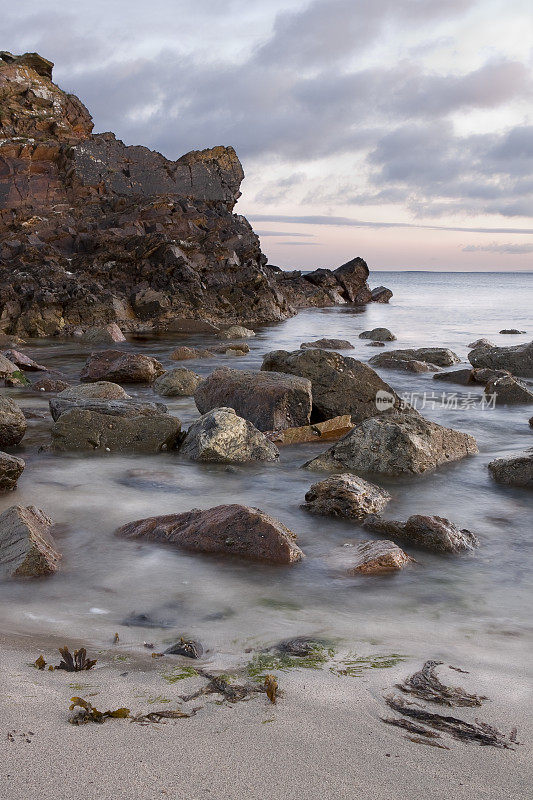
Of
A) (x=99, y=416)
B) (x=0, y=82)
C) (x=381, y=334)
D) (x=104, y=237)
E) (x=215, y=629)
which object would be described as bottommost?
(x=215, y=629)

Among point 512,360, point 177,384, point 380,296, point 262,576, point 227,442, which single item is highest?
point 380,296

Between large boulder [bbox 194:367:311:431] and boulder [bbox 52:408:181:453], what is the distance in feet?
3.71

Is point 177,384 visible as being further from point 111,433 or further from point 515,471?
point 515,471

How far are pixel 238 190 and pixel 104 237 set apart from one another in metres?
14.6

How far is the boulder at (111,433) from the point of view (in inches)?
304

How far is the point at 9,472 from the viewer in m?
6.01

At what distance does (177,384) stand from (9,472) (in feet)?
19.7

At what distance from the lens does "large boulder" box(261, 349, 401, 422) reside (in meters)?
9.38

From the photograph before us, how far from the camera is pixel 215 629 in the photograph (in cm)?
353

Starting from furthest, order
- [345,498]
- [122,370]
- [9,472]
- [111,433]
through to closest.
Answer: [122,370], [111,433], [9,472], [345,498]

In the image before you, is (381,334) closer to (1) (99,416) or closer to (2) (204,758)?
(1) (99,416)

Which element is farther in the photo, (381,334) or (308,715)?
(381,334)

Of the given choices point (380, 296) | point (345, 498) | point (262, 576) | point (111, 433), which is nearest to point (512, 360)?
point (111, 433)

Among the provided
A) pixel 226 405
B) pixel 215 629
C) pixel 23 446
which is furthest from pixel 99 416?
pixel 215 629
